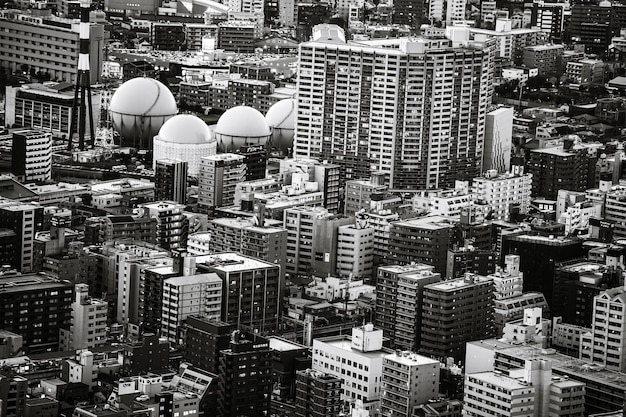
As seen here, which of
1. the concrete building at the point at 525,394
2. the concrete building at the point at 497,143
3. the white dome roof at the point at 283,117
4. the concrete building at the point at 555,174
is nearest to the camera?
the concrete building at the point at 525,394

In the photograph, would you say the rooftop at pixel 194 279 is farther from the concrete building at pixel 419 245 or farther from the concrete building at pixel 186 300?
the concrete building at pixel 419 245

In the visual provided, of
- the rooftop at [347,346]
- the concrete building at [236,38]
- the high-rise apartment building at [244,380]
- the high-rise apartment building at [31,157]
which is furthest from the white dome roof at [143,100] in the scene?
the high-rise apartment building at [244,380]

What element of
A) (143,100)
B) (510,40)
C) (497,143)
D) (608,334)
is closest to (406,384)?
(608,334)

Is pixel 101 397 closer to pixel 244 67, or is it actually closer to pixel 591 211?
pixel 591 211

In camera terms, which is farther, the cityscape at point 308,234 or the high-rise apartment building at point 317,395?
the cityscape at point 308,234

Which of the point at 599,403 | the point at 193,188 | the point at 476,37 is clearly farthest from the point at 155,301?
the point at 476,37

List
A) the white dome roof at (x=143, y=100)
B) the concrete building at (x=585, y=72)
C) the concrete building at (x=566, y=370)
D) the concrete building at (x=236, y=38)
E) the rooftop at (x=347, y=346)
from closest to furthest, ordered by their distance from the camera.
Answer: the concrete building at (x=566, y=370) → the rooftop at (x=347, y=346) → the white dome roof at (x=143, y=100) → the concrete building at (x=585, y=72) → the concrete building at (x=236, y=38)

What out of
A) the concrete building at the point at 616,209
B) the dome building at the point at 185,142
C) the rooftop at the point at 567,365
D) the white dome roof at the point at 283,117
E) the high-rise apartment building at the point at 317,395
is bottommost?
the high-rise apartment building at the point at 317,395
